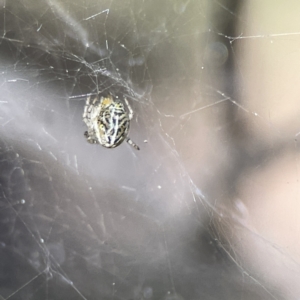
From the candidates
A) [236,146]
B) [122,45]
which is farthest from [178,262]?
[122,45]

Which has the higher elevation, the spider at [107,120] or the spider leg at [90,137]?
the spider at [107,120]

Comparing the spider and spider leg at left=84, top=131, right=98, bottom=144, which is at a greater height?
the spider

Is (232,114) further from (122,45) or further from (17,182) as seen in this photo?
(17,182)

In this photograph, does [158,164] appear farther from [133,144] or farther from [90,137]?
[90,137]
